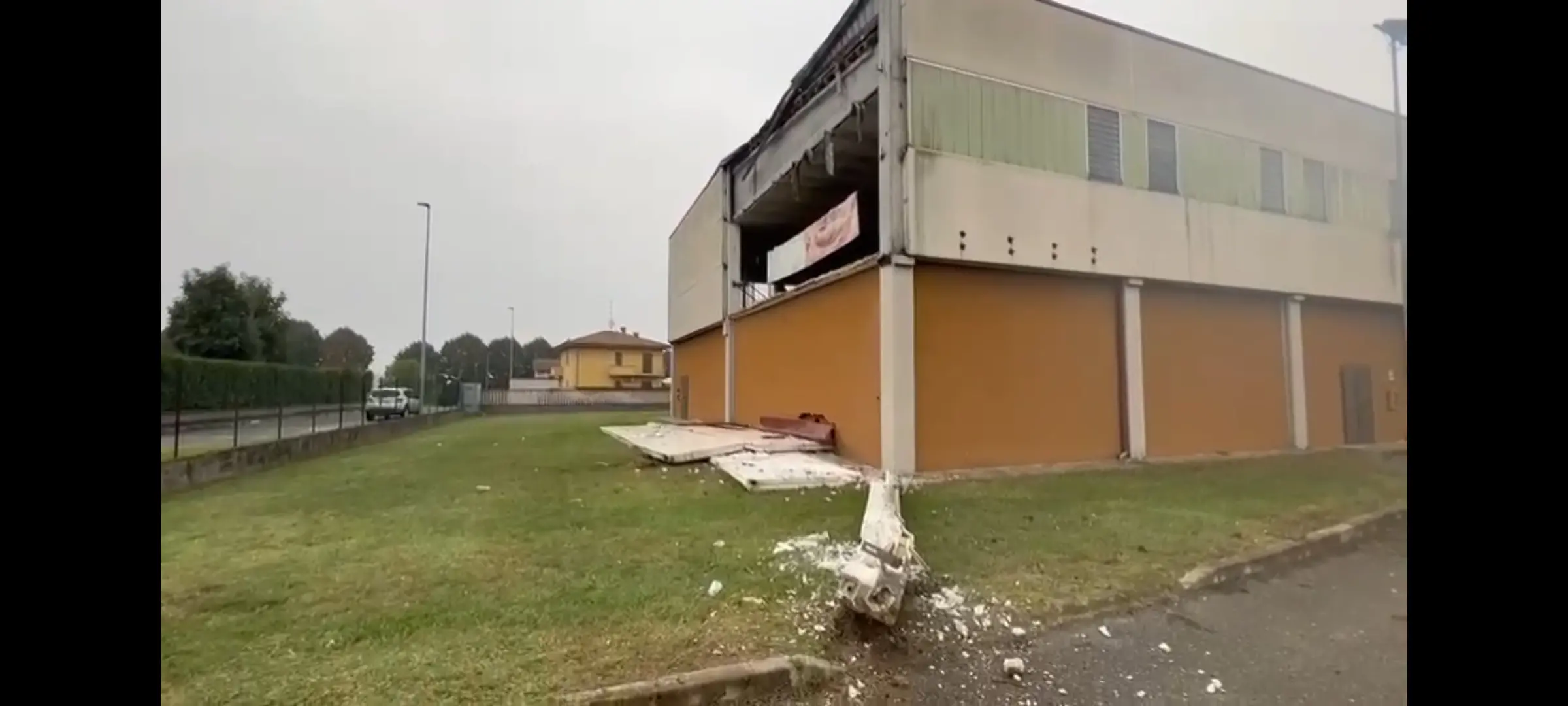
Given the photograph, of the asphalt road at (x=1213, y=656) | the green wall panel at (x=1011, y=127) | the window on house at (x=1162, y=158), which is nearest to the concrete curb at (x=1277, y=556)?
the asphalt road at (x=1213, y=656)

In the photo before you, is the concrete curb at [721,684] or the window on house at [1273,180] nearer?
the concrete curb at [721,684]

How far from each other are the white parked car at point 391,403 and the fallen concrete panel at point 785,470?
7.62 ft

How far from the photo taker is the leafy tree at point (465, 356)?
11.1 feet

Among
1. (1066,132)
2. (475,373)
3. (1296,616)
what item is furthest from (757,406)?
(1296,616)

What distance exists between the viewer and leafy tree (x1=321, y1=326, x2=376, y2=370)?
1676mm

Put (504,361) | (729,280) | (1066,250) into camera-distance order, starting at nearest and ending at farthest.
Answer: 1. (1066,250)
2. (504,361)
3. (729,280)

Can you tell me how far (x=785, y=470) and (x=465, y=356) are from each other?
7.64ft

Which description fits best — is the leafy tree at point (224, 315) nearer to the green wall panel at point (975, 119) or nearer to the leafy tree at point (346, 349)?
the leafy tree at point (346, 349)

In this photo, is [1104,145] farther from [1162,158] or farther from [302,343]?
[302,343]

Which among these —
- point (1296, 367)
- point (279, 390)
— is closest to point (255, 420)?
point (279, 390)

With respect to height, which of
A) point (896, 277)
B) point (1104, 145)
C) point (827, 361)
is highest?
point (1104, 145)

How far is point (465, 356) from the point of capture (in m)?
4.51

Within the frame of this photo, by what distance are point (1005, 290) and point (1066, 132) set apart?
988mm

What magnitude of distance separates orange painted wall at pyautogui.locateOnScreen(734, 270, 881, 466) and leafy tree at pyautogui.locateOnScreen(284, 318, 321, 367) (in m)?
3.15
